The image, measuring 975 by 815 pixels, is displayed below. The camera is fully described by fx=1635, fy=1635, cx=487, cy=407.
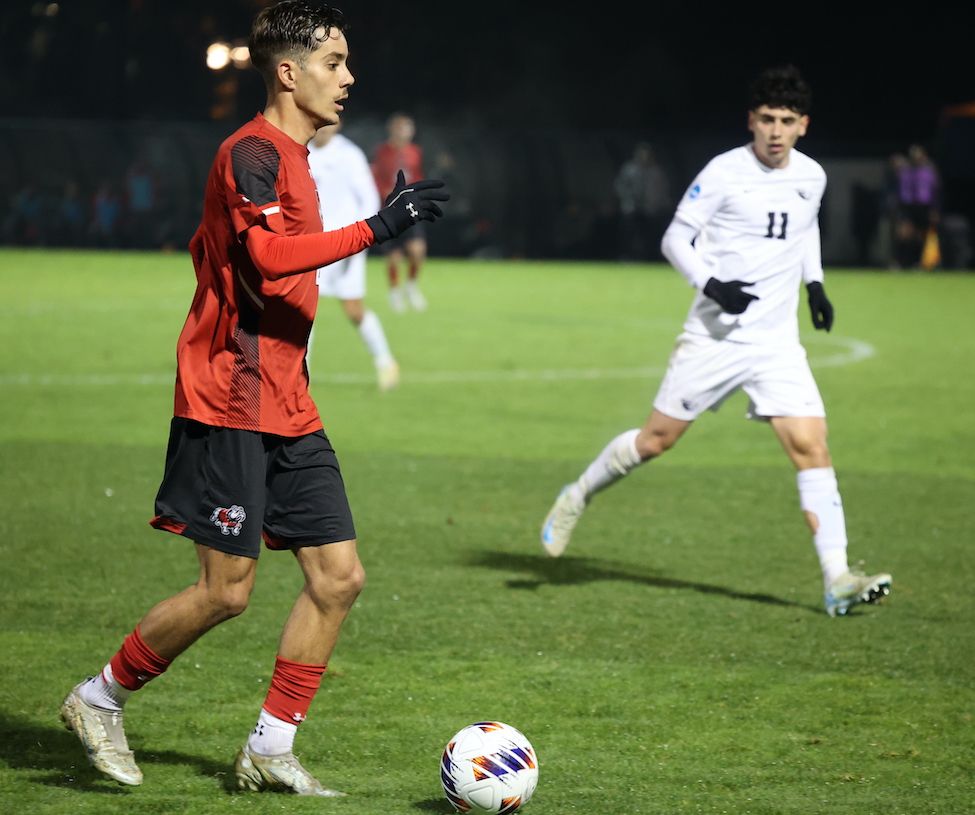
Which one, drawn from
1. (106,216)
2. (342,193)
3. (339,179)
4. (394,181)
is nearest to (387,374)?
(342,193)

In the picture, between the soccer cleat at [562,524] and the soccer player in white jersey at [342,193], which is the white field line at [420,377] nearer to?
the soccer player in white jersey at [342,193]

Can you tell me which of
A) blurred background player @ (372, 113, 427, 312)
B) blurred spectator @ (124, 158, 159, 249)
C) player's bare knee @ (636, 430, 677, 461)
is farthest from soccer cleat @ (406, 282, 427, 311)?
player's bare knee @ (636, 430, 677, 461)

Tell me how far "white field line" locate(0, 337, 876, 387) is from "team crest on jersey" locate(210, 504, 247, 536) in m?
10.1

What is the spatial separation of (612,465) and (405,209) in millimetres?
3271

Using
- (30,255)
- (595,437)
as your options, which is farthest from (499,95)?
(595,437)

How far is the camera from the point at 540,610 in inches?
278

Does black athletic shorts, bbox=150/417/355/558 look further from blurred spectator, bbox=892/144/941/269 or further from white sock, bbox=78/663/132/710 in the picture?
blurred spectator, bbox=892/144/941/269

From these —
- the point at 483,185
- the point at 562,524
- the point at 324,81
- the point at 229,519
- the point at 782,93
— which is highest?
the point at 324,81

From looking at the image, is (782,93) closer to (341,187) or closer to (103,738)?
(103,738)

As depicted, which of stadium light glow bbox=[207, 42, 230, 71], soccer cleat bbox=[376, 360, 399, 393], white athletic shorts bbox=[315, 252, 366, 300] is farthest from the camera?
soccer cleat bbox=[376, 360, 399, 393]

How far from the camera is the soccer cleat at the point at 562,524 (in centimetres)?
776

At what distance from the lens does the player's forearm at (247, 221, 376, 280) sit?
438 cm

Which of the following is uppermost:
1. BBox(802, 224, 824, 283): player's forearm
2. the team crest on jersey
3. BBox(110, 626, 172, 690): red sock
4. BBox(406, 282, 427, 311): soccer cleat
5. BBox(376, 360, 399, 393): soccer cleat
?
BBox(802, 224, 824, 283): player's forearm

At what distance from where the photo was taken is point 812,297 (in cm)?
754
